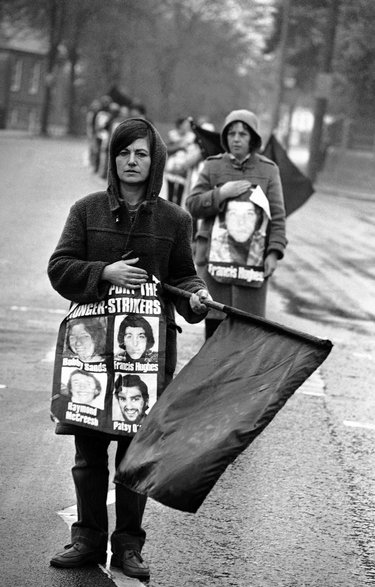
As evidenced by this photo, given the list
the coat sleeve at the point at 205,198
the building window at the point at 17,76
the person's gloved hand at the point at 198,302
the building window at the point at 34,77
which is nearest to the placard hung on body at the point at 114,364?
the person's gloved hand at the point at 198,302

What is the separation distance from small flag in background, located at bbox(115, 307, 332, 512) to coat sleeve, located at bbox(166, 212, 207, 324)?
8.3 inches

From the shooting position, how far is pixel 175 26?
271 ft

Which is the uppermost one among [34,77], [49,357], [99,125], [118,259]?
[118,259]

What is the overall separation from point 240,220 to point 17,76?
85.7m

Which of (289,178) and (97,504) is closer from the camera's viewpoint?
(97,504)

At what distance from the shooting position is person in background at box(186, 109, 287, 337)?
314 inches

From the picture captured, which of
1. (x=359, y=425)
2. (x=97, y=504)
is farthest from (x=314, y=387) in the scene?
(x=97, y=504)

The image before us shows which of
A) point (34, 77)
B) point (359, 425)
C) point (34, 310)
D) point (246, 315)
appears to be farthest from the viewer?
point (34, 77)

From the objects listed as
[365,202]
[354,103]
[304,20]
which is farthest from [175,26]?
[365,202]

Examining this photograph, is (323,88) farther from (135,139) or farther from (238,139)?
(135,139)

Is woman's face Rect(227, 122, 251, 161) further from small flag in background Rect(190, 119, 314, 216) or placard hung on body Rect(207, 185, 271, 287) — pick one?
small flag in background Rect(190, 119, 314, 216)

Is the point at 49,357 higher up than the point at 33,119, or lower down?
higher up

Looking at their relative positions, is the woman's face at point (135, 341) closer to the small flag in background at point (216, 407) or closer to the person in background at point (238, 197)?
the small flag in background at point (216, 407)

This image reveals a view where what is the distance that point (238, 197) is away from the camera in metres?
8.01
